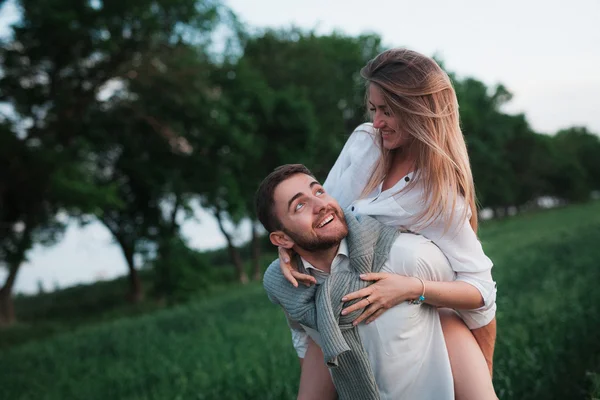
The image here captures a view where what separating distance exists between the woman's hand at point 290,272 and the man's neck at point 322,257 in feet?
0.25

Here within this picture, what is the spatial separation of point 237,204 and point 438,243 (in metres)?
24.3

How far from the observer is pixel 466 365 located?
9.52 ft

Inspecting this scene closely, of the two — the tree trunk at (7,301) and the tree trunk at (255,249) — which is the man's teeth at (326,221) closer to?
the tree trunk at (7,301)

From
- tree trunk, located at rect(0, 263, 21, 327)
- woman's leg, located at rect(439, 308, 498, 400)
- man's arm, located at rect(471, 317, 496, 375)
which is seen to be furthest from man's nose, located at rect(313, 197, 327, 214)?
tree trunk, located at rect(0, 263, 21, 327)

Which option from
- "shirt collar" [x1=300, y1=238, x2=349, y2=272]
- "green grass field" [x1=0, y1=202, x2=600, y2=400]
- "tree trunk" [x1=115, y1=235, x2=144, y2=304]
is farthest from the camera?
"tree trunk" [x1=115, y1=235, x2=144, y2=304]

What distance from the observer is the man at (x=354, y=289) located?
9.15 feet

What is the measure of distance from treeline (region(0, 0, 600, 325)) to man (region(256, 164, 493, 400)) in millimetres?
8715

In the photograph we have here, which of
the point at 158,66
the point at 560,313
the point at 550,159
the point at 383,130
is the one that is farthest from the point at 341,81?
the point at 550,159

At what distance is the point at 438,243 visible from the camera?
3049mm

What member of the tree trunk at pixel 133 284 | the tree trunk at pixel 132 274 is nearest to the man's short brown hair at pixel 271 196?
the tree trunk at pixel 132 274

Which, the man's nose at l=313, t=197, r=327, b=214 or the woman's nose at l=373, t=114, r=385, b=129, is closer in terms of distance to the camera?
the man's nose at l=313, t=197, r=327, b=214

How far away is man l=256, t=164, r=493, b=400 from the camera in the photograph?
9.15 ft

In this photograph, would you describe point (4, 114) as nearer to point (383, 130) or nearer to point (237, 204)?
point (237, 204)

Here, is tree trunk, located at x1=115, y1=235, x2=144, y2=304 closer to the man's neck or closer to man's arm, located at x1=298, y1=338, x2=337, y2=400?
man's arm, located at x1=298, y1=338, x2=337, y2=400
